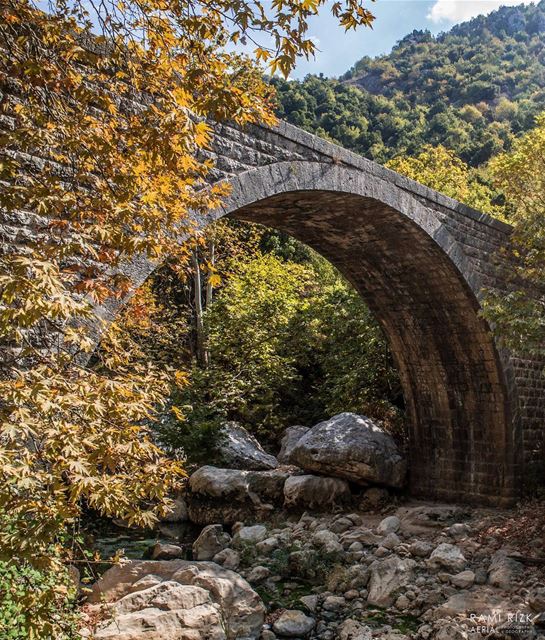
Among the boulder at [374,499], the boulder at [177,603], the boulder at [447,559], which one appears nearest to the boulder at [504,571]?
the boulder at [447,559]

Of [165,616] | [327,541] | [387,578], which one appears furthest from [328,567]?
[165,616]

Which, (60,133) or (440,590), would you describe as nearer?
(60,133)

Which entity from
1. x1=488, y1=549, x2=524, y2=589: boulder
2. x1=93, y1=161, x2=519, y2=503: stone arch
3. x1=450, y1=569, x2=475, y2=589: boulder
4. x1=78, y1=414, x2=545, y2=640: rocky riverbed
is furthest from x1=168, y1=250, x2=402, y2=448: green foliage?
x1=450, y1=569, x2=475, y2=589: boulder

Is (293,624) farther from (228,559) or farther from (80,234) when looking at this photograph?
(80,234)

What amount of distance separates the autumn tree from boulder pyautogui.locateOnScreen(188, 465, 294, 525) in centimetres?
581

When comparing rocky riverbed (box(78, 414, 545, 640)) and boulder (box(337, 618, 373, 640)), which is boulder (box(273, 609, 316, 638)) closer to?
rocky riverbed (box(78, 414, 545, 640))

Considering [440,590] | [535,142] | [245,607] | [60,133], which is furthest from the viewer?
[535,142]

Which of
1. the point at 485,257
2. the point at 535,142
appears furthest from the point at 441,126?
the point at 485,257

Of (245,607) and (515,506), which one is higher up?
(515,506)

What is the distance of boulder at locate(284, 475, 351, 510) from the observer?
30.2ft

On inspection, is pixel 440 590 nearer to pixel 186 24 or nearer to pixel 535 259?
pixel 535 259

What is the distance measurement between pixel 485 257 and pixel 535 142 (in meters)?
5.44

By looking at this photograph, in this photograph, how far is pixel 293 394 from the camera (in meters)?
14.8

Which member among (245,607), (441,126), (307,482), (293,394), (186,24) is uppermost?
(441,126)
